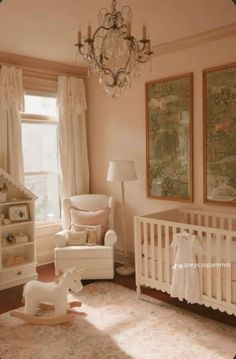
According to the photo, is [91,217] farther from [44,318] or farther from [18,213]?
[44,318]

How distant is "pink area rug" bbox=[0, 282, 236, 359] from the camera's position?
2.43 metres

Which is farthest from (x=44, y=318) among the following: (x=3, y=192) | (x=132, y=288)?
(x=3, y=192)

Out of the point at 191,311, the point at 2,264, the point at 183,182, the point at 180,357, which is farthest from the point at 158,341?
the point at 2,264

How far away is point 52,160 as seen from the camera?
4.71 metres

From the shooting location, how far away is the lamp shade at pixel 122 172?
3.91 meters

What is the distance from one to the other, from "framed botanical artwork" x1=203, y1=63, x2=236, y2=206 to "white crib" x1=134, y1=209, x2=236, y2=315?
10.4 inches

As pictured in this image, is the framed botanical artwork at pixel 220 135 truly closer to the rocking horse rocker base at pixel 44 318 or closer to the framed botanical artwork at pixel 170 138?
the framed botanical artwork at pixel 170 138

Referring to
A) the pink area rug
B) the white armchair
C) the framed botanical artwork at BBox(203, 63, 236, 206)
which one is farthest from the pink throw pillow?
the framed botanical artwork at BBox(203, 63, 236, 206)

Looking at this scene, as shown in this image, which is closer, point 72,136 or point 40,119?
point 40,119

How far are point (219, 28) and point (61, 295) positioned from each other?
2.91 meters

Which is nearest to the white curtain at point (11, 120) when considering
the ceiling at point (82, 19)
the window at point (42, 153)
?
the window at point (42, 153)

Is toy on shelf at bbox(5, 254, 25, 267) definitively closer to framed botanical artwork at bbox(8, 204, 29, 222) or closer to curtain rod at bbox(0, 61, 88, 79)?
framed botanical artwork at bbox(8, 204, 29, 222)

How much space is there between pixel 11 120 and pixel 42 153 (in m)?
0.68

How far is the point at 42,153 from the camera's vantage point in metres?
4.60
